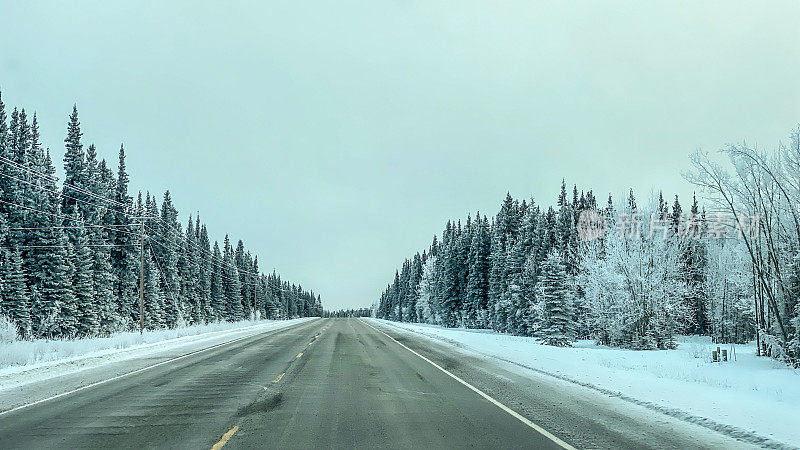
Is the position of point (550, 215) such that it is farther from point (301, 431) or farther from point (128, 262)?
point (301, 431)

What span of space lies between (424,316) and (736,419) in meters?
94.0

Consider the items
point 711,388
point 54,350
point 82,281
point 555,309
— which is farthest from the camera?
point 82,281

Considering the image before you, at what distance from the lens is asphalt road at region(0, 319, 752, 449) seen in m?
7.65

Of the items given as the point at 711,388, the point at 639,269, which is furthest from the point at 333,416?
the point at 639,269

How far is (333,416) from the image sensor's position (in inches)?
371

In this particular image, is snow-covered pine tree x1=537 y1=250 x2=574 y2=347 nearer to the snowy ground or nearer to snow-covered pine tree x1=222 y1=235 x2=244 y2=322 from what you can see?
the snowy ground

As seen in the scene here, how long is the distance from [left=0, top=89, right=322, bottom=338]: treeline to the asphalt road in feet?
92.2

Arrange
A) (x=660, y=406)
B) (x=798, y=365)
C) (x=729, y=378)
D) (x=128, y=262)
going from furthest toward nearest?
(x=128, y=262)
(x=798, y=365)
(x=729, y=378)
(x=660, y=406)

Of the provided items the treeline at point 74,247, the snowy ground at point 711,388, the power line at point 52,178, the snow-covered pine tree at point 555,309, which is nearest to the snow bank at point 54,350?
the treeline at point 74,247

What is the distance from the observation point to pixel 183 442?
7484 mm

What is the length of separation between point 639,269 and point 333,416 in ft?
87.6

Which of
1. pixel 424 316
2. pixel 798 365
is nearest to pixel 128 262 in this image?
pixel 798 365

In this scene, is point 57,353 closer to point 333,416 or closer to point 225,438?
point 333,416

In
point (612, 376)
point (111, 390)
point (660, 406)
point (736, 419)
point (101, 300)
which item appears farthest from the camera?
point (101, 300)
